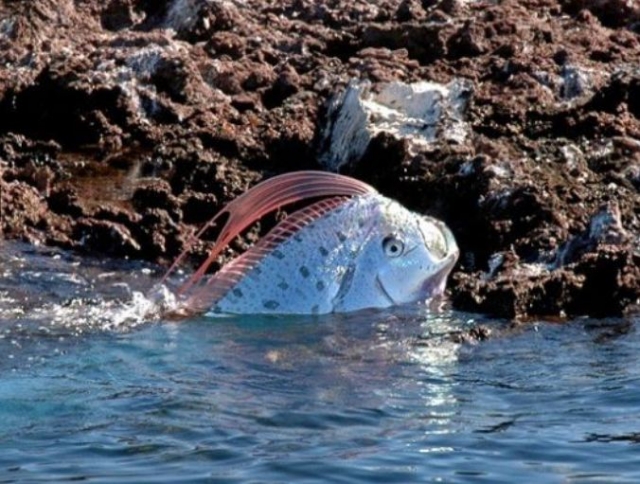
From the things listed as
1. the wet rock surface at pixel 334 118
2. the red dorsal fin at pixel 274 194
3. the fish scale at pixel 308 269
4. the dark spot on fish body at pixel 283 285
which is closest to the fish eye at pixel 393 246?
the fish scale at pixel 308 269

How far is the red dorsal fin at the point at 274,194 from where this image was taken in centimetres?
976

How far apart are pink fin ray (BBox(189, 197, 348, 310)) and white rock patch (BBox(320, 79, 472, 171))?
1672 mm

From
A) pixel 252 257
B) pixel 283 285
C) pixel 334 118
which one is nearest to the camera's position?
pixel 283 285

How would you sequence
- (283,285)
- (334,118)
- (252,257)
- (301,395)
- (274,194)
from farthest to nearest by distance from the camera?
1. (334,118)
2. (274,194)
3. (252,257)
4. (283,285)
5. (301,395)

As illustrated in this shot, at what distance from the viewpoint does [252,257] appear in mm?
Result: 9680

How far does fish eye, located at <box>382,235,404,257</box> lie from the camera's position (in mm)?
9555

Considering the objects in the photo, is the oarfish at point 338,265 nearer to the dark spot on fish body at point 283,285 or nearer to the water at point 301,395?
the dark spot on fish body at point 283,285

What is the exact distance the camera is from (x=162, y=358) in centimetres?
851

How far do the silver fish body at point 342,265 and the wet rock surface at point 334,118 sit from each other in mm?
320

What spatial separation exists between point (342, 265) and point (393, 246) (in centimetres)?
31

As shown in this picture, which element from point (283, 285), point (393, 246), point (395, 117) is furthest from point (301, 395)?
point (395, 117)

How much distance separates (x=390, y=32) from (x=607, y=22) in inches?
68.2

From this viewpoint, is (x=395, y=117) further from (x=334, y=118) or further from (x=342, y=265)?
(x=342, y=265)

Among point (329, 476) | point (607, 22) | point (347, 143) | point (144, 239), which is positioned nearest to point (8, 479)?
point (329, 476)
